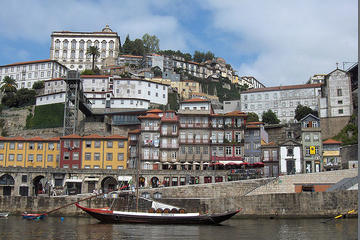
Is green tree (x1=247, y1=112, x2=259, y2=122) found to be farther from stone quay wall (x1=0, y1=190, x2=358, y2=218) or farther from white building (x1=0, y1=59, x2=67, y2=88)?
white building (x1=0, y1=59, x2=67, y2=88)

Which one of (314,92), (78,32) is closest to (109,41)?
(78,32)

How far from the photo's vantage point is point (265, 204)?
45.5m

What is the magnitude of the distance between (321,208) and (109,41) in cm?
11067

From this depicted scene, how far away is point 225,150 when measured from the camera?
216ft

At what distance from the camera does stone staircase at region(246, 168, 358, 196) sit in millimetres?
50094

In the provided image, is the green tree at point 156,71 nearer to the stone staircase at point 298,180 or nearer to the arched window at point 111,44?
the arched window at point 111,44

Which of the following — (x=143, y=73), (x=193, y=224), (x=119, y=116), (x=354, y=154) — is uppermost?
(x=143, y=73)

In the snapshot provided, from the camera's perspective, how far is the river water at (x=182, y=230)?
31.8 metres

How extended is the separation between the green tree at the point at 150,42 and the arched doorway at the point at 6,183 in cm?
9855

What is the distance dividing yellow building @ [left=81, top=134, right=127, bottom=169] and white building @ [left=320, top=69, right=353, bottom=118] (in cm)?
4328

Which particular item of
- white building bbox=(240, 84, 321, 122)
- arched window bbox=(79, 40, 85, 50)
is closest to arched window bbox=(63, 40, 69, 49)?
arched window bbox=(79, 40, 85, 50)

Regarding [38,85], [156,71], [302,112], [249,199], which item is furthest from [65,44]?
Result: [249,199]

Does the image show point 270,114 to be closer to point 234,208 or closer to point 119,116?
point 119,116

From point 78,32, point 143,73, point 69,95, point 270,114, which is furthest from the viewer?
point 78,32
